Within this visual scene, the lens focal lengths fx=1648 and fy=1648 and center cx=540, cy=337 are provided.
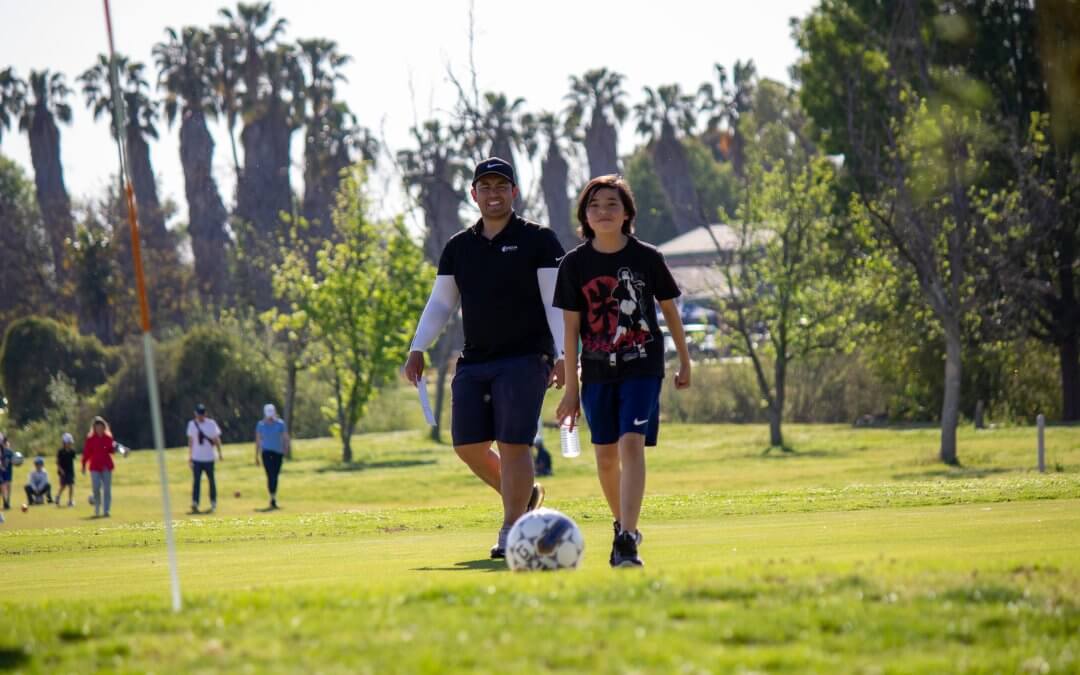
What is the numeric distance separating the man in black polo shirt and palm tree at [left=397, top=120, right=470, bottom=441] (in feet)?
102

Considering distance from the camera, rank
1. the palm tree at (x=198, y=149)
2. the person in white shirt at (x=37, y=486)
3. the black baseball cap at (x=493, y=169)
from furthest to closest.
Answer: the palm tree at (x=198, y=149) → the person in white shirt at (x=37, y=486) → the black baseball cap at (x=493, y=169)

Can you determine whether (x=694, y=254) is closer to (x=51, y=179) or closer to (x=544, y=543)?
(x=51, y=179)

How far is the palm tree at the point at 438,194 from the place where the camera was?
50750 mm

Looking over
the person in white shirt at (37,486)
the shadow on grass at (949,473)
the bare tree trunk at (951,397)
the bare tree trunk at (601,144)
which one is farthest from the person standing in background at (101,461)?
the bare tree trunk at (601,144)

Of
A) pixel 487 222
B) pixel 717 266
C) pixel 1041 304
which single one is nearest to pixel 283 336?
pixel 717 266

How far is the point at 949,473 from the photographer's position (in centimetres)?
2953

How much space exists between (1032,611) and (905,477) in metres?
23.7

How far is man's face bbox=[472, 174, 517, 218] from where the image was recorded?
10266mm

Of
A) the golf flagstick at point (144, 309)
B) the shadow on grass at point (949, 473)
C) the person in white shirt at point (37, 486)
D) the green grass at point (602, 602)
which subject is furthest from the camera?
the person in white shirt at point (37, 486)

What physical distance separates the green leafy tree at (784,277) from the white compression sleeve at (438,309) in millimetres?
33958

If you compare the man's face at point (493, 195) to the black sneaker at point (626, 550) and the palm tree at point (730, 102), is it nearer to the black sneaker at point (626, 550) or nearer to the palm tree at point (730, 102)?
the black sneaker at point (626, 550)

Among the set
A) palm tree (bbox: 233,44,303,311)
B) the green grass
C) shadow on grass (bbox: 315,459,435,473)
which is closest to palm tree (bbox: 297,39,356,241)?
palm tree (bbox: 233,44,303,311)

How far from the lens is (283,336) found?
217 ft

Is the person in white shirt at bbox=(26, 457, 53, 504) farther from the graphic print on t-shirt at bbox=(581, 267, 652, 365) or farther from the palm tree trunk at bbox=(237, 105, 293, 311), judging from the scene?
the palm tree trunk at bbox=(237, 105, 293, 311)
